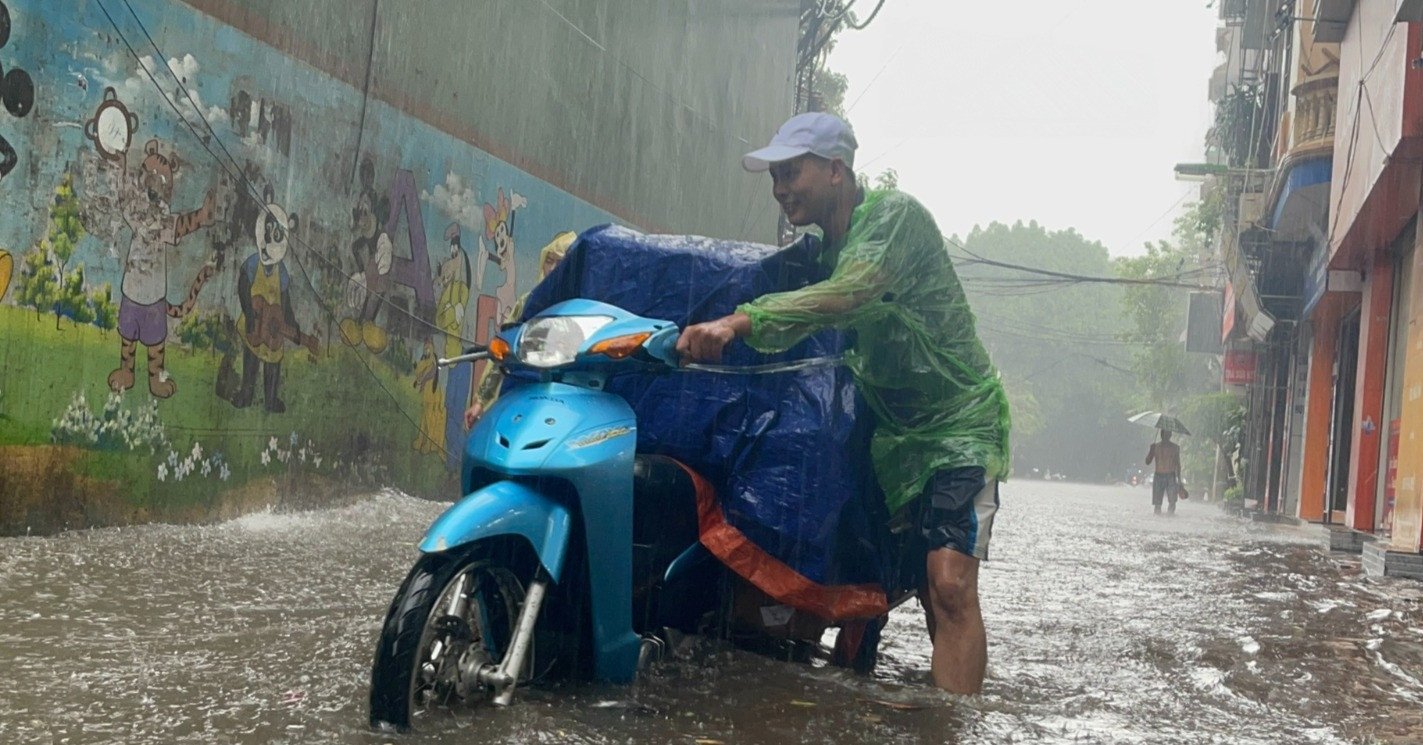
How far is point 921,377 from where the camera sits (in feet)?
13.7

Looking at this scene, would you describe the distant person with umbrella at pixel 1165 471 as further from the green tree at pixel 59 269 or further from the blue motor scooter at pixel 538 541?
the blue motor scooter at pixel 538 541

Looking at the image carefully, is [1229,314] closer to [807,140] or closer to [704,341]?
[807,140]

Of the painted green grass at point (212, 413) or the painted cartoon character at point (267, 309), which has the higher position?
the painted cartoon character at point (267, 309)

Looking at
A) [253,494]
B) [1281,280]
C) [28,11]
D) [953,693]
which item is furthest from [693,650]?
[1281,280]

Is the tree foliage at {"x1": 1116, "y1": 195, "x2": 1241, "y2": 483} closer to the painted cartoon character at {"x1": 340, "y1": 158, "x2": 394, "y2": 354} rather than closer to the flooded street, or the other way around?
the painted cartoon character at {"x1": 340, "y1": 158, "x2": 394, "y2": 354}

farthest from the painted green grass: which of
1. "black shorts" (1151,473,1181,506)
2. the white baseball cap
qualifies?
"black shorts" (1151,473,1181,506)

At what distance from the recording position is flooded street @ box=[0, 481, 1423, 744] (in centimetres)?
333

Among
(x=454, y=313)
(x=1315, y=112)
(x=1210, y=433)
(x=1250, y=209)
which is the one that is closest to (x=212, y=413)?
(x=454, y=313)

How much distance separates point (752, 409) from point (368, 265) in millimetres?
6143

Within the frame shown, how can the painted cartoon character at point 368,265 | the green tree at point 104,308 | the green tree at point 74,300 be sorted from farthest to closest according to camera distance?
the painted cartoon character at point 368,265 < the green tree at point 104,308 < the green tree at point 74,300

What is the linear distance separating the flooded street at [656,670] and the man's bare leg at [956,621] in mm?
89

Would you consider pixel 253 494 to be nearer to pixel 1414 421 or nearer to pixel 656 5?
pixel 1414 421

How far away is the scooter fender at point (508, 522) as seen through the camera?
10.2 ft

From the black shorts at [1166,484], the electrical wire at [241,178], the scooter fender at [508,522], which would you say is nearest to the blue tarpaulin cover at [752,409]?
the scooter fender at [508,522]
